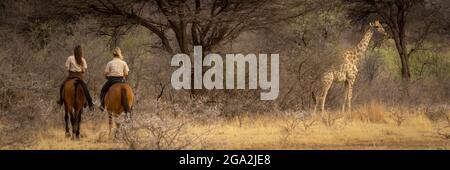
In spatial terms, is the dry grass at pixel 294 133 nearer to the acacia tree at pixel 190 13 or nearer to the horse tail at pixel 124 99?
the horse tail at pixel 124 99

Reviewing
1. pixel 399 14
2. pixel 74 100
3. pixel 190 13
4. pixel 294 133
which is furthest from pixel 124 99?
pixel 399 14

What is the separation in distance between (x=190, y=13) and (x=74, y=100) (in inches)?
128

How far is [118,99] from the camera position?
12359 millimetres

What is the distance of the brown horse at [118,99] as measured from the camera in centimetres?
1230

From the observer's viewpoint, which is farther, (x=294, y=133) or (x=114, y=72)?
(x=294, y=133)

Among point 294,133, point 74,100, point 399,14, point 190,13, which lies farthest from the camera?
point 399,14

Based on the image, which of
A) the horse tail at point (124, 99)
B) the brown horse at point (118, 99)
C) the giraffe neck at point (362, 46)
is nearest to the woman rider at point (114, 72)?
the brown horse at point (118, 99)

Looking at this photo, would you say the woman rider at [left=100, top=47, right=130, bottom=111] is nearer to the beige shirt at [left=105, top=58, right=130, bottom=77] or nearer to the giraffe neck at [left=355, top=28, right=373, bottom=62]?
the beige shirt at [left=105, top=58, right=130, bottom=77]

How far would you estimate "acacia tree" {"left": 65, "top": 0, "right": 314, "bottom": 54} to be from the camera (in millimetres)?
15461

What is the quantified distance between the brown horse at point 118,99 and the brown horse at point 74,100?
518 millimetres

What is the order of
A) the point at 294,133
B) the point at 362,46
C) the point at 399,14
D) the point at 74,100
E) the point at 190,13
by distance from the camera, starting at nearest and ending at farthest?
the point at 74,100 → the point at 294,133 → the point at 190,13 → the point at 362,46 → the point at 399,14

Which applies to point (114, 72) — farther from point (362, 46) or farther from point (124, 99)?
point (362, 46)

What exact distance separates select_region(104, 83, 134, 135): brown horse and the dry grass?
1.53 ft

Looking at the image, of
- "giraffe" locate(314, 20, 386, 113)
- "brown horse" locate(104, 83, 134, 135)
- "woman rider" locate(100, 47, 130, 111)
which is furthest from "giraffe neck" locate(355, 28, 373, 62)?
"brown horse" locate(104, 83, 134, 135)
